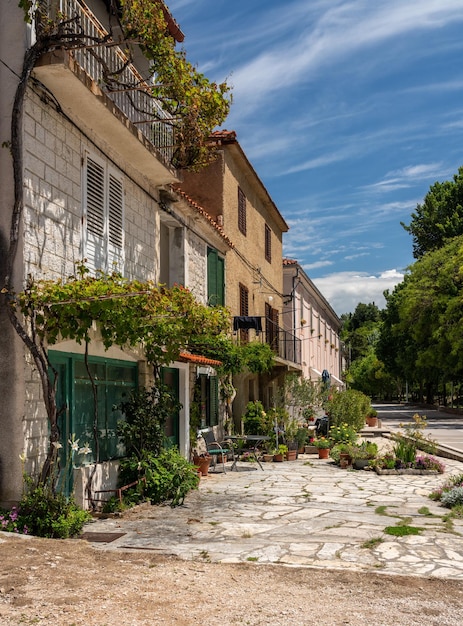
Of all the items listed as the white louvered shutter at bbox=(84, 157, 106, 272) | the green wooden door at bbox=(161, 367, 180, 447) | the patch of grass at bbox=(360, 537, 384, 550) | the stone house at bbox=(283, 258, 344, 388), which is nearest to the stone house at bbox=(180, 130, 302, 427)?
the stone house at bbox=(283, 258, 344, 388)

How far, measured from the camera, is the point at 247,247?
2148 cm

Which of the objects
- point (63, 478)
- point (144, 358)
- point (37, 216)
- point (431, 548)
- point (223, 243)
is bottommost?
point (431, 548)

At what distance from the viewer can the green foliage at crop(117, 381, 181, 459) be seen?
10648 millimetres

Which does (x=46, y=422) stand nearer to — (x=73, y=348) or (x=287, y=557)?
(x=73, y=348)

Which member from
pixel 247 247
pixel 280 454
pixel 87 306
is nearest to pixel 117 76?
pixel 87 306

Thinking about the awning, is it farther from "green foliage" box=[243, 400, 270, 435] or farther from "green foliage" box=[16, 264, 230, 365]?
"green foliage" box=[16, 264, 230, 365]

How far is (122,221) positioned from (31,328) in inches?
141

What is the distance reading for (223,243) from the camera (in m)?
18.2

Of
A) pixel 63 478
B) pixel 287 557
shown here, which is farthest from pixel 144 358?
pixel 287 557

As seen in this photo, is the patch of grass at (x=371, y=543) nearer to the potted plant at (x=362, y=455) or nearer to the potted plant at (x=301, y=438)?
the potted plant at (x=362, y=455)

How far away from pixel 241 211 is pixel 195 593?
16.3 metres

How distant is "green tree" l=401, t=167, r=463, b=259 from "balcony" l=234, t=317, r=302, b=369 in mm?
17699

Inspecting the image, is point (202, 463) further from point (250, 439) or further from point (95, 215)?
point (95, 215)

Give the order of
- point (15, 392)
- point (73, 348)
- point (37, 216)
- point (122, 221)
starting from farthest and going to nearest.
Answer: point (122, 221)
point (73, 348)
point (37, 216)
point (15, 392)
